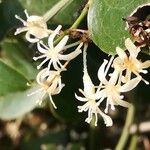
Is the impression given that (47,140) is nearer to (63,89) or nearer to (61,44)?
(63,89)

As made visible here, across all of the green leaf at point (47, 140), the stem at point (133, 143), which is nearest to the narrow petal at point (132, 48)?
the stem at point (133, 143)

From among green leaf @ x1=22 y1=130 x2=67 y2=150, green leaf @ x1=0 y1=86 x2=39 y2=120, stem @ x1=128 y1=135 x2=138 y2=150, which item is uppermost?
green leaf @ x1=0 y1=86 x2=39 y2=120

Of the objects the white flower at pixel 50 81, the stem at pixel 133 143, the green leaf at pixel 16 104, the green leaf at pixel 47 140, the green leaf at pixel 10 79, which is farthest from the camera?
the green leaf at pixel 47 140

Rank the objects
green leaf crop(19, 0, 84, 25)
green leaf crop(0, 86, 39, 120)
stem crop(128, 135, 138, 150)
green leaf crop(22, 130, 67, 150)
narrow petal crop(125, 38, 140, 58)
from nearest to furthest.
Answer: narrow petal crop(125, 38, 140, 58), green leaf crop(19, 0, 84, 25), green leaf crop(0, 86, 39, 120), stem crop(128, 135, 138, 150), green leaf crop(22, 130, 67, 150)

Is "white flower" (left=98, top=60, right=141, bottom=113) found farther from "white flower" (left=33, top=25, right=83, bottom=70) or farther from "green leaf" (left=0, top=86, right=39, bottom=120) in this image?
"green leaf" (left=0, top=86, right=39, bottom=120)

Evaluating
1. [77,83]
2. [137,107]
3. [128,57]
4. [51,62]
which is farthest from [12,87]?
[128,57]

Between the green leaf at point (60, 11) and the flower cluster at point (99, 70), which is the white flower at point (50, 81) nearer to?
the flower cluster at point (99, 70)

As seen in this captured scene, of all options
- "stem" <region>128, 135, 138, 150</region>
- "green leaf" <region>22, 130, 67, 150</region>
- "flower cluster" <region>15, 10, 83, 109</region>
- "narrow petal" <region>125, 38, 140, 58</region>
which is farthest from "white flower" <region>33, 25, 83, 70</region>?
"green leaf" <region>22, 130, 67, 150</region>
